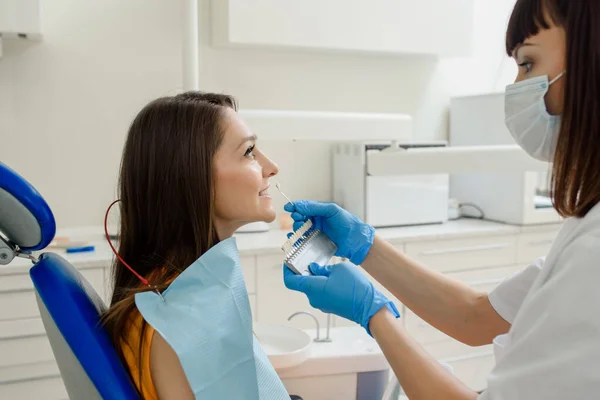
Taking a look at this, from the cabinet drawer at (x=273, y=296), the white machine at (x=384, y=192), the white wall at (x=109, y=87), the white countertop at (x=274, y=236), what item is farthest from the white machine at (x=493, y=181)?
the cabinet drawer at (x=273, y=296)

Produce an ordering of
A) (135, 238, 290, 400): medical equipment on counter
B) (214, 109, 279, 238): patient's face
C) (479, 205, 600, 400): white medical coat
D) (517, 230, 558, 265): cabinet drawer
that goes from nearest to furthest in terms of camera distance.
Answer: (479, 205, 600, 400): white medical coat → (135, 238, 290, 400): medical equipment on counter → (214, 109, 279, 238): patient's face → (517, 230, 558, 265): cabinet drawer

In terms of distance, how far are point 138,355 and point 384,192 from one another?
1886 millimetres

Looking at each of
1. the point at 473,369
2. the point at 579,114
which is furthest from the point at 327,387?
the point at 473,369

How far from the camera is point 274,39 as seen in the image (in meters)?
2.48

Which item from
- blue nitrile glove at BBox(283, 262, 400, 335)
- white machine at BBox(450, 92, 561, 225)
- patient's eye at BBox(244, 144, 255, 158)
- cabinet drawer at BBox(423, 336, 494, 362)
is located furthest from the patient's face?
white machine at BBox(450, 92, 561, 225)

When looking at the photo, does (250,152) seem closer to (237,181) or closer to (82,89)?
(237,181)

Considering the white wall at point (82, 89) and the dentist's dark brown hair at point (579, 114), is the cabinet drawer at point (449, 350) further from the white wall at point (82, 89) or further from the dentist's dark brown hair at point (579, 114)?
the dentist's dark brown hair at point (579, 114)

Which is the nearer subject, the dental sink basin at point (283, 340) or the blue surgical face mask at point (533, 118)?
the blue surgical face mask at point (533, 118)

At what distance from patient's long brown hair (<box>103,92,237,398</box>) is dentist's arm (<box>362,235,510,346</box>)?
19.0 inches

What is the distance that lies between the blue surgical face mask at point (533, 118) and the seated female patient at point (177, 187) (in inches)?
21.7

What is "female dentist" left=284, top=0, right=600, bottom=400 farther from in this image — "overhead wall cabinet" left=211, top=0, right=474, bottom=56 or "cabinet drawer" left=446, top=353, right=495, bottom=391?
"cabinet drawer" left=446, top=353, right=495, bottom=391

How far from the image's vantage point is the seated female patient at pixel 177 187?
1.16 metres

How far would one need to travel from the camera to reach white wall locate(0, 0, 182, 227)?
243cm

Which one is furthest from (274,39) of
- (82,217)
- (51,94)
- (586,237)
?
(586,237)
